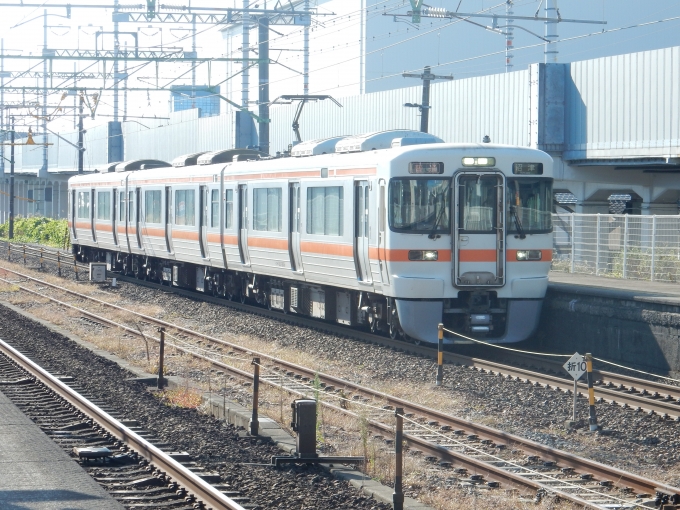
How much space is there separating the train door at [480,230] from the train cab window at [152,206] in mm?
12793

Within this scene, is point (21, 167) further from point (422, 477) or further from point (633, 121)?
point (422, 477)

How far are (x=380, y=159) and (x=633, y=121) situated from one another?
11.1m

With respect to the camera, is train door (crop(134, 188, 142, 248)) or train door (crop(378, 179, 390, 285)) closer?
train door (crop(378, 179, 390, 285))

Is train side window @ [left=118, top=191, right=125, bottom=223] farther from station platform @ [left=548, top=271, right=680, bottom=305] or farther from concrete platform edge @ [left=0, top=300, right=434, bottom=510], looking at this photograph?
concrete platform edge @ [left=0, top=300, right=434, bottom=510]

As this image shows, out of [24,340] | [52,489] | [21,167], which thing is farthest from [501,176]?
[21,167]

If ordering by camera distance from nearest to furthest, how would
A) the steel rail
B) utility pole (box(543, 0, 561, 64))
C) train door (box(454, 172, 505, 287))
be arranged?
the steel rail < train door (box(454, 172, 505, 287)) < utility pole (box(543, 0, 561, 64))

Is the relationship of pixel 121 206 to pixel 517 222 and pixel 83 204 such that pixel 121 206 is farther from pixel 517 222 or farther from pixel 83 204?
pixel 517 222

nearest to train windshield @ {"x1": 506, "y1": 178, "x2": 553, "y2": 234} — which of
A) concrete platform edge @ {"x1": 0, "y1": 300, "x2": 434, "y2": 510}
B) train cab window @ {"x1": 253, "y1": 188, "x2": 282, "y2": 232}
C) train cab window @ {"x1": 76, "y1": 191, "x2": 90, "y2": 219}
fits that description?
train cab window @ {"x1": 253, "y1": 188, "x2": 282, "y2": 232}

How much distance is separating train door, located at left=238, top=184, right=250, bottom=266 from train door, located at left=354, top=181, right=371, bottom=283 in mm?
5128

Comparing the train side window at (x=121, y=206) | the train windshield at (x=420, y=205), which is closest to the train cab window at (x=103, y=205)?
the train side window at (x=121, y=206)

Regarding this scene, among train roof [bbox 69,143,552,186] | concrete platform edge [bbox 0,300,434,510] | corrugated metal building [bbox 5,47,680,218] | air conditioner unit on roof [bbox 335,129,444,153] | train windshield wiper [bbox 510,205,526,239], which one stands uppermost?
corrugated metal building [bbox 5,47,680,218]

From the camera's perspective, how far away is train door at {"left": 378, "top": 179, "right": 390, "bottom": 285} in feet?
49.2

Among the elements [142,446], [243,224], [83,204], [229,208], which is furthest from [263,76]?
[142,446]

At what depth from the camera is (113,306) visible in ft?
73.1
